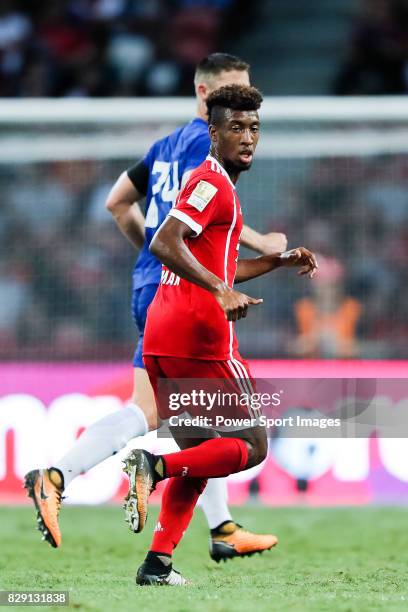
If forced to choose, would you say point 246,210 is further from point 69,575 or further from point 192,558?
point 69,575

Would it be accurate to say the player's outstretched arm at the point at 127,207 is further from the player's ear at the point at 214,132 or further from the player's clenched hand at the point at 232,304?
the player's clenched hand at the point at 232,304

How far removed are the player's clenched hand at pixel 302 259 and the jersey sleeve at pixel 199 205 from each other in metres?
0.43

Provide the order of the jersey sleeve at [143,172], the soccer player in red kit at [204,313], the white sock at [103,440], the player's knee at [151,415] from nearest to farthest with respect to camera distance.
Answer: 1. the soccer player in red kit at [204,313]
2. the white sock at [103,440]
3. the player's knee at [151,415]
4. the jersey sleeve at [143,172]

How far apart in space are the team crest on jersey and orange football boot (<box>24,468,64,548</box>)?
1.18m

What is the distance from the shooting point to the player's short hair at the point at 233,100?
4.48 metres

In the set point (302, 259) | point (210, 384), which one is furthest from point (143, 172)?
point (210, 384)

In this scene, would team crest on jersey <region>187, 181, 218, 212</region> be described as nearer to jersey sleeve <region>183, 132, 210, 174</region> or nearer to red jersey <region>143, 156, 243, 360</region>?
red jersey <region>143, 156, 243, 360</region>

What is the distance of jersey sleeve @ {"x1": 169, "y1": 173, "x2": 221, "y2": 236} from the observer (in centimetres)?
427

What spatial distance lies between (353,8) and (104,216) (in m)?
5.04

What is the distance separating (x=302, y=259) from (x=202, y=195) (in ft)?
1.82

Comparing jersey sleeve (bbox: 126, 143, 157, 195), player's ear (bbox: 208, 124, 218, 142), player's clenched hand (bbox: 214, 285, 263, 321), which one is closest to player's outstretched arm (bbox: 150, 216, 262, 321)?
player's clenched hand (bbox: 214, 285, 263, 321)

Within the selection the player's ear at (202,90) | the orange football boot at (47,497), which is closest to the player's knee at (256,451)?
the orange football boot at (47,497)

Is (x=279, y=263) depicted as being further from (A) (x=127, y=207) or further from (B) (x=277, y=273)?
(B) (x=277, y=273)

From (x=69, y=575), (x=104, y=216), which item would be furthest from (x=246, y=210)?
(x=69, y=575)
